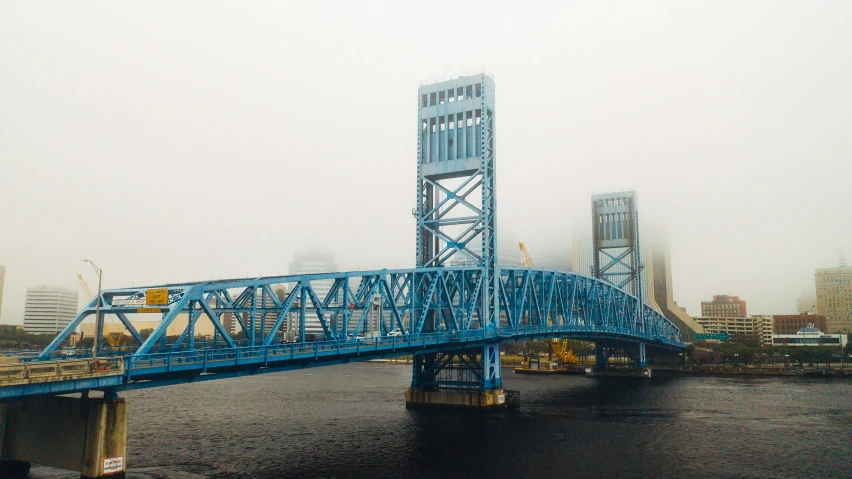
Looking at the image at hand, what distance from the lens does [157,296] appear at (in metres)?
44.3

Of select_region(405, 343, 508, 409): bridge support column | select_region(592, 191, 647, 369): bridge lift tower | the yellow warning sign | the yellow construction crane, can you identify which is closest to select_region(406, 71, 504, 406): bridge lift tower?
select_region(405, 343, 508, 409): bridge support column

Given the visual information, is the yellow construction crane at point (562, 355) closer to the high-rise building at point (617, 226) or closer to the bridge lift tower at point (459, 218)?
the high-rise building at point (617, 226)

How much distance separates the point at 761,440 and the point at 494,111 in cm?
4977

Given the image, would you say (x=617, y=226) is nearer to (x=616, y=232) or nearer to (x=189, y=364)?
(x=616, y=232)

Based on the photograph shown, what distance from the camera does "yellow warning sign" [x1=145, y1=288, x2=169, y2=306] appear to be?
4406cm

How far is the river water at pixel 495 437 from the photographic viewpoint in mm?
50656

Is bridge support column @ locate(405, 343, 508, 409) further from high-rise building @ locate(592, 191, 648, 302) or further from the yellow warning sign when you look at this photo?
high-rise building @ locate(592, 191, 648, 302)

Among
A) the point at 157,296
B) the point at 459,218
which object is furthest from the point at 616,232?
the point at 157,296

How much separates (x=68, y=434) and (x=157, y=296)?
405 inches

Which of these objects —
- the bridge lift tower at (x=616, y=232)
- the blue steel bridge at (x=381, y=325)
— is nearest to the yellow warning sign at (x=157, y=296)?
the blue steel bridge at (x=381, y=325)

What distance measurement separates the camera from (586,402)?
99125 mm

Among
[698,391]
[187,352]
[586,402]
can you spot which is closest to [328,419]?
[187,352]

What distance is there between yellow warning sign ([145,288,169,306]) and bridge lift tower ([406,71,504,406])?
124 ft

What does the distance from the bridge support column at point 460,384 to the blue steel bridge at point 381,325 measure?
175 mm
